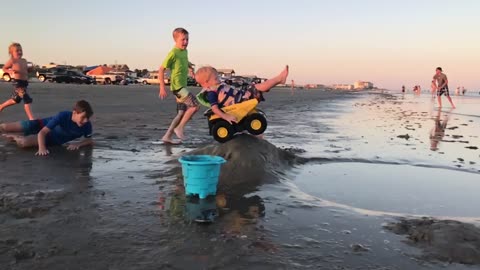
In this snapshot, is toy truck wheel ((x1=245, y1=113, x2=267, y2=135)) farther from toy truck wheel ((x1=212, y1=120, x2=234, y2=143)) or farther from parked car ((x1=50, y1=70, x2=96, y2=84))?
parked car ((x1=50, y1=70, x2=96, y2=84))

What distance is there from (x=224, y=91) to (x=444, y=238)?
348 cm

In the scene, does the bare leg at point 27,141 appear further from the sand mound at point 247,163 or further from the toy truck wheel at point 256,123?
the toy truck wheel at point 256,123

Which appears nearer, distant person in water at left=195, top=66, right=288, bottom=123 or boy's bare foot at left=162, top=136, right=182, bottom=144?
distant person in water at left=195, top=66, right=288, bottom=123

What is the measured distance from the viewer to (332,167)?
6102mm

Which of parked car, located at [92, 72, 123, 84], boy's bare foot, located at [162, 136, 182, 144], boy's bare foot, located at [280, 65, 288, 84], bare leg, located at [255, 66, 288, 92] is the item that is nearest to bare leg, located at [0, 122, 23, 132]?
boy's bare foot, located at [162, 136, 182, 144]

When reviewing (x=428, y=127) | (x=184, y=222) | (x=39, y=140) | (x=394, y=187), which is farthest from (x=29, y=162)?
(x=428, y=127)

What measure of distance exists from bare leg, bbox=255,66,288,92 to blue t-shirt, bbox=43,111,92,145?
2677 mm

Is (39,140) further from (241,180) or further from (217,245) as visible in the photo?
(217,245)

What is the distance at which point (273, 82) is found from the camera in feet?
19.9

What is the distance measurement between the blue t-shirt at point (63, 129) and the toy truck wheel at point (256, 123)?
2505mm

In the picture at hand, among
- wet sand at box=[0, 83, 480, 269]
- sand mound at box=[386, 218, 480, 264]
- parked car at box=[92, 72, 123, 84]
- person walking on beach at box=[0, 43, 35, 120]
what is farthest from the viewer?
parked car at box=[92, 72, 123, 84]

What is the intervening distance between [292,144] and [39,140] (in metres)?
4.08

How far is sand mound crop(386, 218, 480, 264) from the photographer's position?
9.42ft

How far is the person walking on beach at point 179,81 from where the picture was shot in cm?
786
